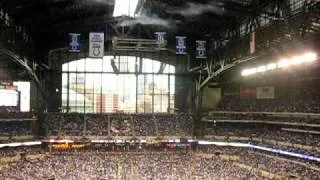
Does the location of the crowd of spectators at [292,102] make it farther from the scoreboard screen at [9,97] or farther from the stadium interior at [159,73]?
the scoreboard screen at [9,97]

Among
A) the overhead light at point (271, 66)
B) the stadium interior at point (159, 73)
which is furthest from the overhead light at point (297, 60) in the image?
the overhead light at point (271, 66)

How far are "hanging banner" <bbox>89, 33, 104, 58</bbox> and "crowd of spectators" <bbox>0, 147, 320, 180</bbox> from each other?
41.9 feet

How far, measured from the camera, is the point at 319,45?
22.8 metres

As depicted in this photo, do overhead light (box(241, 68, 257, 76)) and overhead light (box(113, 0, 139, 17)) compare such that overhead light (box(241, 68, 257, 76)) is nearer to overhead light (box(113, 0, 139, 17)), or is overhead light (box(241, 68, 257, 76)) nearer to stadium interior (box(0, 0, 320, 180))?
stadium interior (box(0, 0, 320, 180))

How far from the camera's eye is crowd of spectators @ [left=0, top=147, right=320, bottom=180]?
37.4 metres

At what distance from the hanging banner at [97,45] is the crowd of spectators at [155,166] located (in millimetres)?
12767

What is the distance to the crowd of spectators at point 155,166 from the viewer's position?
123 ft

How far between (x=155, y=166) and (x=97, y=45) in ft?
54.4

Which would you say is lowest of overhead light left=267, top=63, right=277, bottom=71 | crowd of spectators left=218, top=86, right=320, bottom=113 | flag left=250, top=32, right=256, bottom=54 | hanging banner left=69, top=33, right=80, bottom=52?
crowd of spectators left=218, top=86, right=320, bottom=113

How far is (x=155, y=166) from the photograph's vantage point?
4247cm

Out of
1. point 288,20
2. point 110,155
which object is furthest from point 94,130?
point 288,20

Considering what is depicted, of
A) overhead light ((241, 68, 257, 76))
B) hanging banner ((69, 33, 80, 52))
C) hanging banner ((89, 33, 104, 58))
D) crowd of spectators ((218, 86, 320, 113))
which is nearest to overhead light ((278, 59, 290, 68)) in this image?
overhead light ((241, 68, 257, 76))

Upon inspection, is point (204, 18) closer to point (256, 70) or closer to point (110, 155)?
point (256, 70)

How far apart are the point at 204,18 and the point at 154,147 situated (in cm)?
1530
